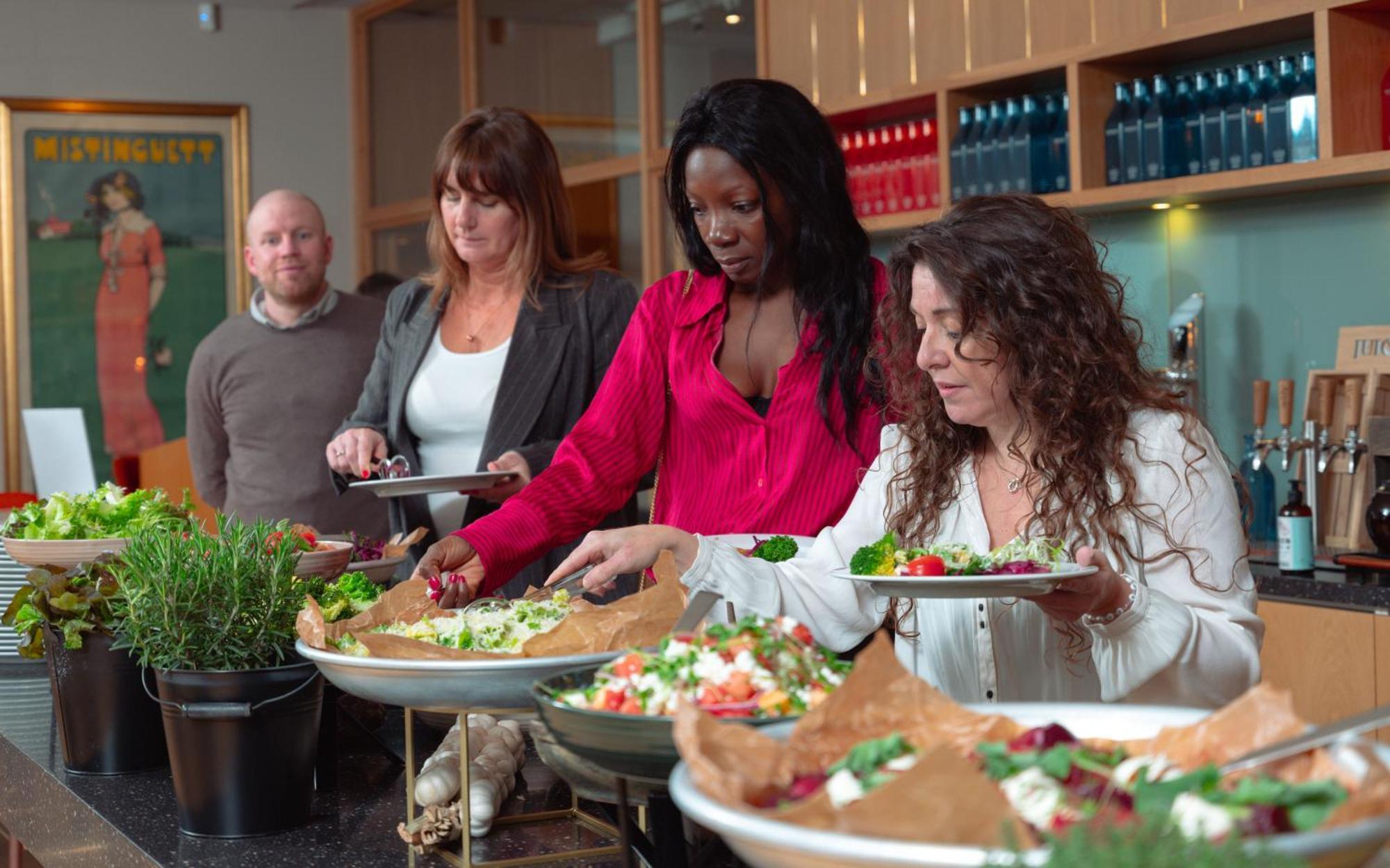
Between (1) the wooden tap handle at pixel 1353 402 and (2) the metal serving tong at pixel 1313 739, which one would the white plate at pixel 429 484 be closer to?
(2) the metal serving tong at pixel 1313 739

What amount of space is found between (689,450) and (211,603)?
858 millimetres

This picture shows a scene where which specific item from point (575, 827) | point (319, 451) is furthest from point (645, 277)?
point (575, 827)

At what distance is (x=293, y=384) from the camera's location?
3816 mm

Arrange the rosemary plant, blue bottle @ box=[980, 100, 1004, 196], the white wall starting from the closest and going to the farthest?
the rosemary plant < blue bottle @ box=[980, 100, 1004, 196] < the white wall

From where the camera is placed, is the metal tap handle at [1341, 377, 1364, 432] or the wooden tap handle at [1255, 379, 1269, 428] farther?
the wooden tap handle at [1255, 379, 1269, 428]

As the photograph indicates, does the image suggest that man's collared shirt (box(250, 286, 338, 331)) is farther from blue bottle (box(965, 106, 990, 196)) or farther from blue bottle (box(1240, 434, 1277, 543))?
blue bottle (box(1240, 434, 1277, 543))

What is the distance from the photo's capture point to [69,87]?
6.43 meters

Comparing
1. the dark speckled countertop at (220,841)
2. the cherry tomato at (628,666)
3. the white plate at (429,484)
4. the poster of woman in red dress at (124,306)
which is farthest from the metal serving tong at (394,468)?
the poster of woman in red dress at (124,306)

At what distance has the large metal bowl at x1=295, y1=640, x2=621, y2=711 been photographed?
4.03 feet

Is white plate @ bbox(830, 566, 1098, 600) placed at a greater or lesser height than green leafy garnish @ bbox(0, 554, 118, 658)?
greater

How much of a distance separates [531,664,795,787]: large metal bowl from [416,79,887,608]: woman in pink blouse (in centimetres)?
84

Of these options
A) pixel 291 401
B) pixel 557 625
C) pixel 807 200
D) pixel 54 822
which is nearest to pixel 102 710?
pixel 54 822

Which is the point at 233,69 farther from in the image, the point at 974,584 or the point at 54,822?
the point at 974,584

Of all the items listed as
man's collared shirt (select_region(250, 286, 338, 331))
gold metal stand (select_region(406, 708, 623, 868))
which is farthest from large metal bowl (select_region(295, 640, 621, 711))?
man's collared shirt (select_region(250, 286, 338, 331))
